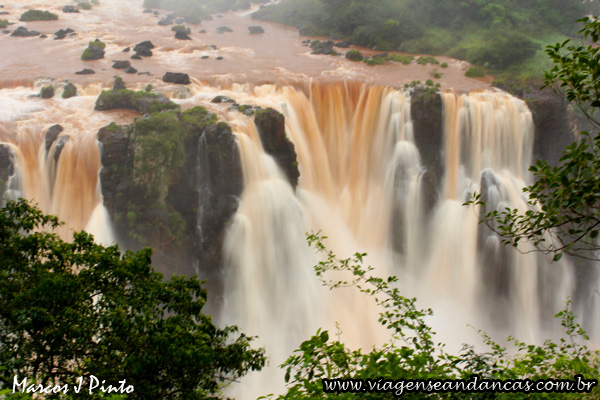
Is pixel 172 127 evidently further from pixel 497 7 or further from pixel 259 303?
pixel 497 7

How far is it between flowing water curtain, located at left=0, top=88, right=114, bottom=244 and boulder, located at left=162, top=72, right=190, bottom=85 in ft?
19.8

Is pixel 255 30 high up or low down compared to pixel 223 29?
down

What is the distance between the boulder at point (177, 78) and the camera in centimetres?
2147

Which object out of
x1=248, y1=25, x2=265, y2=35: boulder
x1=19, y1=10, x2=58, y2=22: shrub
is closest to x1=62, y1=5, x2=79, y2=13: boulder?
x1=19, y1=10, x2=58, y2=22: shrub

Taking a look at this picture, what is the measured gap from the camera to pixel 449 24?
3297cm

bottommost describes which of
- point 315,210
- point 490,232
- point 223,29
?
point 490,232

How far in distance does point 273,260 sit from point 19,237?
10.8m

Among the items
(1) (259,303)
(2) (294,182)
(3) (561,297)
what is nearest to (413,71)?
(2) (294,182)

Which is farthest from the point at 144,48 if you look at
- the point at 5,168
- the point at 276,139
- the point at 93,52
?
the point at 5,168

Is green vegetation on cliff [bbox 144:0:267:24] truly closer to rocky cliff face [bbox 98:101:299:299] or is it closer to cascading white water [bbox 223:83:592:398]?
cascading white water [bbox 223:83:592:398]

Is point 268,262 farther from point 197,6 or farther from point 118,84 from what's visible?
point 197,6

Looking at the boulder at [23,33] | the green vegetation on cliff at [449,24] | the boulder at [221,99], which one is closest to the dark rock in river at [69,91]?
the boulder at [221,99]

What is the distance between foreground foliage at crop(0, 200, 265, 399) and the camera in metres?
6.04

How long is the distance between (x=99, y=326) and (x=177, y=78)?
54.8 ft
